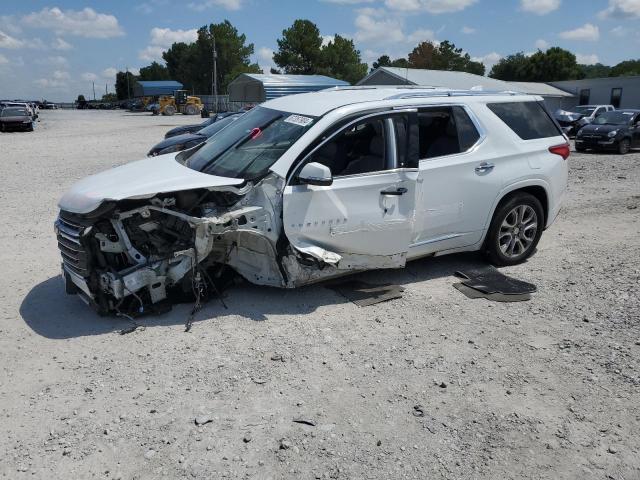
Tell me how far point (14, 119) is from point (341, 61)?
56.5 m

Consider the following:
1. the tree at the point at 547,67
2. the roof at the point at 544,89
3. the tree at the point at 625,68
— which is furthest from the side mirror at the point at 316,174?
the tree at the point at 625,68

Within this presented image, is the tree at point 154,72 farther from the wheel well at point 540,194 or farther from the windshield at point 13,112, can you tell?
the wheel well at point 540,194

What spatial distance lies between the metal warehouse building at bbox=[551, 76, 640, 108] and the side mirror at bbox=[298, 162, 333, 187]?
4639 cm

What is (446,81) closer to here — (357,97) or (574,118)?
(574,118)

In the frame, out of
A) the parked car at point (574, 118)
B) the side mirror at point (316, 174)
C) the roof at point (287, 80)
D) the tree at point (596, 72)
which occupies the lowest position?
the side mirror at point (316, 174)

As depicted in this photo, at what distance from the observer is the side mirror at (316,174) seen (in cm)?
446

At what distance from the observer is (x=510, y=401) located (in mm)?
3553

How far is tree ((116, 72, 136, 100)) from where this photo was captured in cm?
12284

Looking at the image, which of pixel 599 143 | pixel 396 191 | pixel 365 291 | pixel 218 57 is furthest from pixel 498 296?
pixel 218 57

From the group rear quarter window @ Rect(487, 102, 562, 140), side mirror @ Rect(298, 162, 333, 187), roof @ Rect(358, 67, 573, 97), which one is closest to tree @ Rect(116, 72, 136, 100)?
roof @ Rect(358, 67, 573, 97)

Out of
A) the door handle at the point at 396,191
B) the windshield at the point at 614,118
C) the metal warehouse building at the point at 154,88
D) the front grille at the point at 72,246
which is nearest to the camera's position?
the front grille at the point at 72,246

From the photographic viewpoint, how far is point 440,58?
277 feet

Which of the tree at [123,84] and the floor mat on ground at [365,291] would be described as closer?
the floor mat on ground at [365,291]

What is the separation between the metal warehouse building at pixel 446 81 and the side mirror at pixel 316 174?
3069 centimetres
